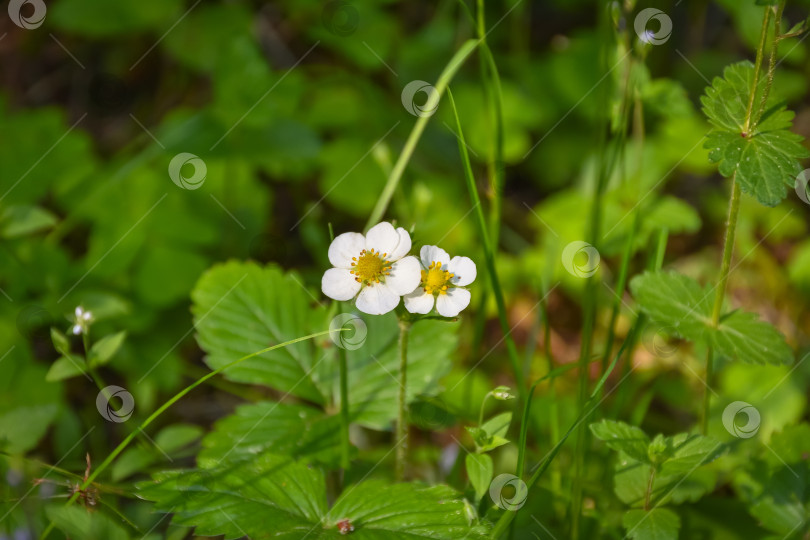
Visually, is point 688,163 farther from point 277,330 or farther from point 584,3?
point 277,330

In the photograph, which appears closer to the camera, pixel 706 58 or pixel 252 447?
pixel 252 447

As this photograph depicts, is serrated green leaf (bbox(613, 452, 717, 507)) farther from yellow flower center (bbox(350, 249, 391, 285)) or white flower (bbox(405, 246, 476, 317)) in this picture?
yellow flower center (bbox(350, 249, 391, 285))

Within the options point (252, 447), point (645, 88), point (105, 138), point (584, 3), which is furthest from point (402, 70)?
point (252, 447)

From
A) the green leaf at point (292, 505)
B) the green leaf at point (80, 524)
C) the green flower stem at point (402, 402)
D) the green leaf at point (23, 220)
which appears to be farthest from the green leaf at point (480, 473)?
the green leaf at point (23, 220)

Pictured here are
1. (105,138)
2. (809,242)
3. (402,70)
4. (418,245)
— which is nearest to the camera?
(418,245)

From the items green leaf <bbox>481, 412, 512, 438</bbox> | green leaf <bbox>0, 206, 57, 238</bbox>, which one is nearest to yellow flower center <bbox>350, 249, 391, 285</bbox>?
green leaf <bbox>481, 412, 512, 438</bbox>

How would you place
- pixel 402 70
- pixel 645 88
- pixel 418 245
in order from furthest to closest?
pixel 402 70 → pixel 645 88 → pixel 418 245

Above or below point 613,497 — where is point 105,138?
above

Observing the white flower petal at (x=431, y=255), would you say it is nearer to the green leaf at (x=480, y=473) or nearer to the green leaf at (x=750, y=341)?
the green leaf at (x=480, y=473)
